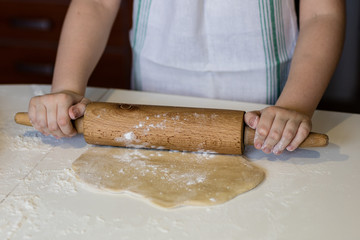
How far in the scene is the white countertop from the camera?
617 millimetres

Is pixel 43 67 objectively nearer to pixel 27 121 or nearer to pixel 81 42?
pixel 81 42

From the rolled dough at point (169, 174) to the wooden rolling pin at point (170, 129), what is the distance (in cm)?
2

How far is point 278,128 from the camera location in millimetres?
787

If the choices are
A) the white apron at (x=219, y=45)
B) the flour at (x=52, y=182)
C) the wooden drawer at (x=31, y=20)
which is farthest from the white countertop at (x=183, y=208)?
the wooden drawer at (x=31, y=20)

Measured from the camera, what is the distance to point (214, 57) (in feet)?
3.66

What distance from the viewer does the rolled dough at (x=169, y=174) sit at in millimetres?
696

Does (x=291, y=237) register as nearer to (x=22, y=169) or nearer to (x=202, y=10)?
(x=22, y=169)

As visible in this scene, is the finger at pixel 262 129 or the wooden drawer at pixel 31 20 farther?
the wooden drawer at pixel 31 20

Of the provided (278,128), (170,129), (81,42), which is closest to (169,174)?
(170,129)

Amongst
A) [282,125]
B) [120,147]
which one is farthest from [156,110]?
[282,125]

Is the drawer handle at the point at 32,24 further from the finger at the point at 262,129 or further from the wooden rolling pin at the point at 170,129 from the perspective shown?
the finger at the point at 262,129

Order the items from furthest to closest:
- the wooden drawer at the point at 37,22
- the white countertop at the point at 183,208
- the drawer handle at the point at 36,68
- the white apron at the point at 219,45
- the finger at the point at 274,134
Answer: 1. the drawer handle at the point at 36,68
2. the wooden drawer at the point at 37,22
3. the white apron at the point at 219,45
4. the finger at the point at 274,134
5. the white countertop at the point at 183,208

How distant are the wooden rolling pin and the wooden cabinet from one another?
1.35 meters

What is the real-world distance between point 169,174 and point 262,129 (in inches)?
6.6
